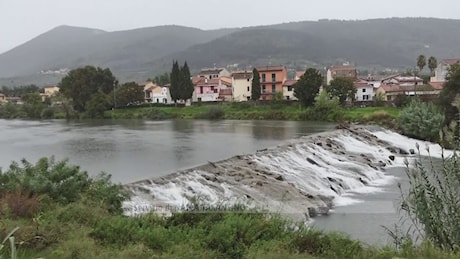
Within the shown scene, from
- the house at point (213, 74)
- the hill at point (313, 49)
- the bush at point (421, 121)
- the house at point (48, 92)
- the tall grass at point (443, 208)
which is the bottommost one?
the bush at point (421, 121)

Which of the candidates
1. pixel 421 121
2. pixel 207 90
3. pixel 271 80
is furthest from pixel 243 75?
pixel 421 121

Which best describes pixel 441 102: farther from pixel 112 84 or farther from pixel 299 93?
pixel 112 84

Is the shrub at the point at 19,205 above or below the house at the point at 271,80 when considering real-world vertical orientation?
below

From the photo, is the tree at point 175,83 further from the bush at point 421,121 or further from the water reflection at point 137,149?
the bush at point 421,121

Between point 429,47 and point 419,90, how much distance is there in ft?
384

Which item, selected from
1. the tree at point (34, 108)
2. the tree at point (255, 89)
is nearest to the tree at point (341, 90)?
the tree at point (255, 89)

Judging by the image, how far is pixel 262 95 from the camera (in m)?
50.2

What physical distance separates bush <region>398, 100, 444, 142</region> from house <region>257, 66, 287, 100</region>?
24.2 meters

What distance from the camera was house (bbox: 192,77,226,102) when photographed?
5647cm

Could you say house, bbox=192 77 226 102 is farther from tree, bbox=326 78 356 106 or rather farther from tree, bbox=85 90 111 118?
tree, bbox=326 78 356 106

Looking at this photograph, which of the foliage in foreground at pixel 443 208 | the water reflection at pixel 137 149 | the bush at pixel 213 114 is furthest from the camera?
the bush at pixel 213 114

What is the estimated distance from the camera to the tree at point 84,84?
5047 centimetres

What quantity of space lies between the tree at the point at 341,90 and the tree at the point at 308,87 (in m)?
1.30

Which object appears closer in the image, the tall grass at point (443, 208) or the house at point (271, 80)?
the tall grass at point (443, 208)
